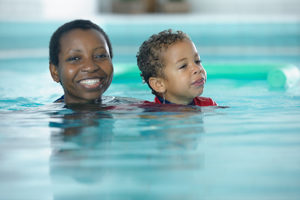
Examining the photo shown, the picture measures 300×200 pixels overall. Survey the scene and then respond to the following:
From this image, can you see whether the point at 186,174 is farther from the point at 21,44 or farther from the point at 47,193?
the point at 21,44

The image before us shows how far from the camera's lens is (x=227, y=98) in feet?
14.0

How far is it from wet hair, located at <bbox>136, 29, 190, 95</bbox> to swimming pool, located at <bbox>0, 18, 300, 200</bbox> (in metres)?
0.31

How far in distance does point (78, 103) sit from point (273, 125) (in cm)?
124

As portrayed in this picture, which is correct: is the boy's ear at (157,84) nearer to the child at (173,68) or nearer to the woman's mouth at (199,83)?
the child at (173,68)

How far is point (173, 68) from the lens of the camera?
10.5 feet

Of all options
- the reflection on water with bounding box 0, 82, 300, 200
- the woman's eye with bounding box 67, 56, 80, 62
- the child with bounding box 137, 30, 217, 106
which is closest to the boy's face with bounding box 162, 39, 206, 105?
the child with bounding box 137, 30, 217, 106

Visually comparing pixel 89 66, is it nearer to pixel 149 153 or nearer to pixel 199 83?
pixel 199 83

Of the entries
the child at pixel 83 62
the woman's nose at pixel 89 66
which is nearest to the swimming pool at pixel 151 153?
the child at pixel 83 62

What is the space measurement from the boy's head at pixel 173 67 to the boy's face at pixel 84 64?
318mm

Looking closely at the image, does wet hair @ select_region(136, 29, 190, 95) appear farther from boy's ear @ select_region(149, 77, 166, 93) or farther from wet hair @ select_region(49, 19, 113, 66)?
wet hair @ select_region(49, 19, 113, 66)

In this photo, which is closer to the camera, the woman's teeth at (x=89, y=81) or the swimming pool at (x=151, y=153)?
the swimming pool at (x=151, y=153)

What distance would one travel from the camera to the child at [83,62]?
119 inches

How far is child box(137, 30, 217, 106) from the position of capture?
123 inches

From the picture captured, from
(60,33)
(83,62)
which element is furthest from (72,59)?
(60,33)
